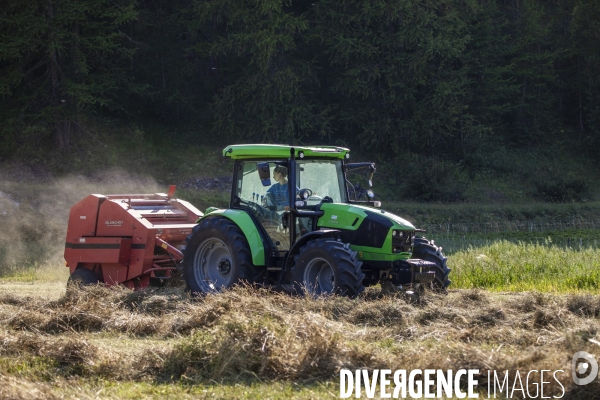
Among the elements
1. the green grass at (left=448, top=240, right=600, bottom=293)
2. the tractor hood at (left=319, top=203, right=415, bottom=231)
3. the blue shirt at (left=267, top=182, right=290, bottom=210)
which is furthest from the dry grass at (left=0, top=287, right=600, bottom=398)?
the green grass at (left=448, top=240, right=600, bottom=293)

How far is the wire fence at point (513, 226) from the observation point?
1257 inches

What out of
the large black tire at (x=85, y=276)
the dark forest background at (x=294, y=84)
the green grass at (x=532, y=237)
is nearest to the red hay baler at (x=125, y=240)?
the large black tire at (x=85, y=276)

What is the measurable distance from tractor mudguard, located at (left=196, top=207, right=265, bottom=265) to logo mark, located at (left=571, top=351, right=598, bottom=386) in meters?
6.10

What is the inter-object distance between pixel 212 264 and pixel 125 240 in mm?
2245

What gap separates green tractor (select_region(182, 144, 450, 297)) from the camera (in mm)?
11680

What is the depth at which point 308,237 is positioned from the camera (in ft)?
39.1

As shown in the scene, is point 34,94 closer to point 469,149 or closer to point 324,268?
point 469,149

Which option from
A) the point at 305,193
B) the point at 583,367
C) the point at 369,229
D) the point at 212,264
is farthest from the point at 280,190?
the point at 583,367

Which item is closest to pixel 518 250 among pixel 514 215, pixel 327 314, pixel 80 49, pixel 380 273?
pixel 380 273

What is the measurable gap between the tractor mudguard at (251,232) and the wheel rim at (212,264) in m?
0.51

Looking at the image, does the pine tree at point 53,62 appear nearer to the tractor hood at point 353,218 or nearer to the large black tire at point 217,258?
the large black tire at point 217,258

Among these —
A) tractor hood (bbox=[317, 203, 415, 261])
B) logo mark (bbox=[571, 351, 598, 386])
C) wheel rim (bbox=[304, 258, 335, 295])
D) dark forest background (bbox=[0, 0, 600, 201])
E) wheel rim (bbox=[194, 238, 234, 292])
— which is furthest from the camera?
dark forest background (bbox=[0, 0, 600, 201])

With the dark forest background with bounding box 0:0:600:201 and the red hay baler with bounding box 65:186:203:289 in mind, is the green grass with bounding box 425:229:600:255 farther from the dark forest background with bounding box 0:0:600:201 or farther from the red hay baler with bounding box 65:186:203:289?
the red hay baler with bounding box 65:186:203:289

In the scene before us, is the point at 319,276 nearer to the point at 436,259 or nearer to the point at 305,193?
the point at 305,193
